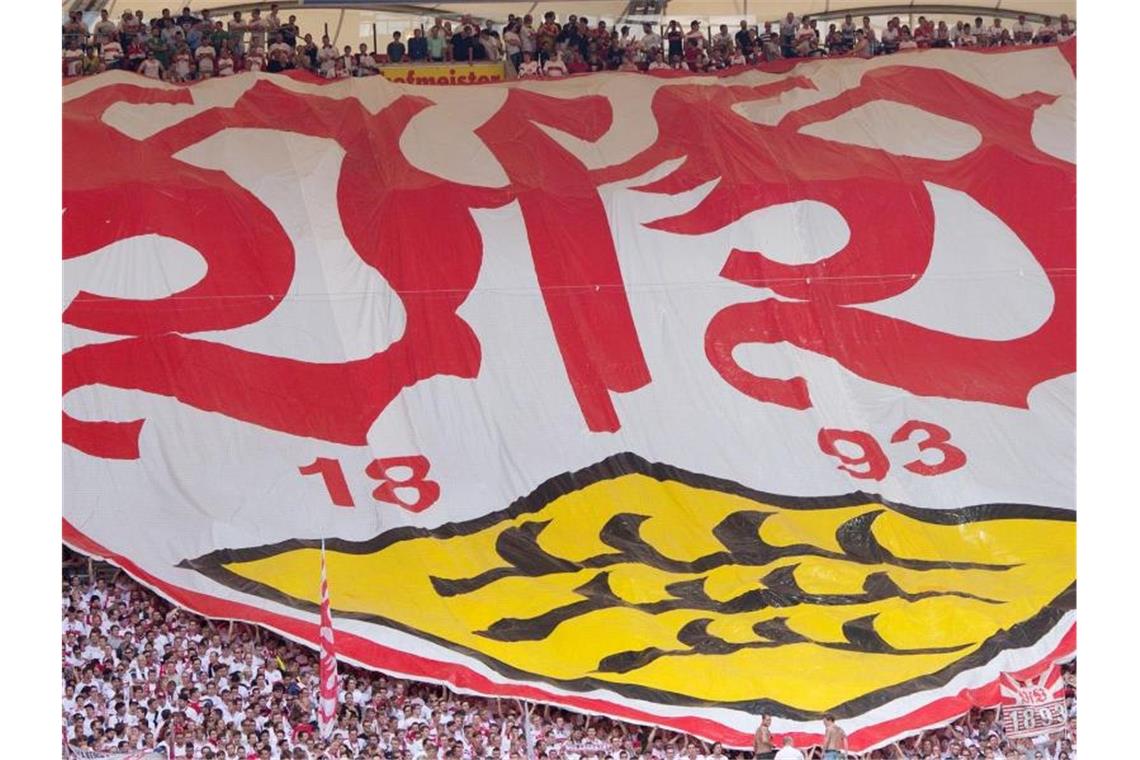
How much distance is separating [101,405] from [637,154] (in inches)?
251

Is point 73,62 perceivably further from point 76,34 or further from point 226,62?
point 226,62

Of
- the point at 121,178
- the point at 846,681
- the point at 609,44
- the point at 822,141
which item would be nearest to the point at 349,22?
the point at 609,44

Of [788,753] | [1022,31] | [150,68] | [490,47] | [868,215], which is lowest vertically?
[788,753]

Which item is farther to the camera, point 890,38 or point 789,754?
point 890,38

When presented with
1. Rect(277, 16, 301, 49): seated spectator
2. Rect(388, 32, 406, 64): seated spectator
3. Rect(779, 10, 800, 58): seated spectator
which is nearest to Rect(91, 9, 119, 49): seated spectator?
Rect(277, 16, 301, 49): seated spectator

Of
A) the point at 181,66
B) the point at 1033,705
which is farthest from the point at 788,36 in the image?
the point at 1033,705

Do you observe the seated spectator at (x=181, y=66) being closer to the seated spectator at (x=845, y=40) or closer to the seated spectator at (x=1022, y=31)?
the seated spectator at (x=845, y=40)

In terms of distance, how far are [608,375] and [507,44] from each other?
5.29 metres

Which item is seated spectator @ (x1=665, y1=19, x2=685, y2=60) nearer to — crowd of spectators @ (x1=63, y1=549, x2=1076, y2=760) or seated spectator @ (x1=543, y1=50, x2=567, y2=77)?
seated spectator @ (x1=543, y1=50, x2=567, y2=77)

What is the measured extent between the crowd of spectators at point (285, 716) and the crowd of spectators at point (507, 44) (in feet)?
23.9

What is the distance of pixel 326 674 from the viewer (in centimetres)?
1360

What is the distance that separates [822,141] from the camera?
18.0m

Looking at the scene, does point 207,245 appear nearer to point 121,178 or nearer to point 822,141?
point 121,178

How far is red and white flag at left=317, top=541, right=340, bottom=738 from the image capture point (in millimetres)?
13500
